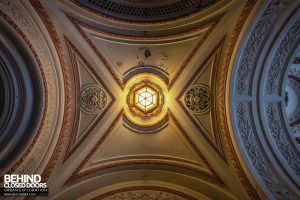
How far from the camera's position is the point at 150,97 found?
7094mm

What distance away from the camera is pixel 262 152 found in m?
6.09

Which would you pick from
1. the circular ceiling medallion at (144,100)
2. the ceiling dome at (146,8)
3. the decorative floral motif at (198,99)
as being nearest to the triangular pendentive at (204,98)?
the decorative floral motif at (198,99)

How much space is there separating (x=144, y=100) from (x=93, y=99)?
56.4 inches

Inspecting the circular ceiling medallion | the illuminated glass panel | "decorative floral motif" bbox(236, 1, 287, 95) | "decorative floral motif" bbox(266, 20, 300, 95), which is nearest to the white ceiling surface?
the circular ceiling medallion

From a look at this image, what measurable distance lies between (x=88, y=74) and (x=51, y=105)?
1.33m

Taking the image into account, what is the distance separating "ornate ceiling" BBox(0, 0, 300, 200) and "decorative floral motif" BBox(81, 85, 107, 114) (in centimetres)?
3

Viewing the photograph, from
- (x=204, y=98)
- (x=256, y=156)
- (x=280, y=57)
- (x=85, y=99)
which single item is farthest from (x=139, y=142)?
(x=280, y=57)

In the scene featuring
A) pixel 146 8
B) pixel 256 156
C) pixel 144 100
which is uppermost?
pixel 146 8

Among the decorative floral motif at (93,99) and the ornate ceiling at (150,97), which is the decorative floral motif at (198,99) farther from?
the decorative floral motif at (93,99)

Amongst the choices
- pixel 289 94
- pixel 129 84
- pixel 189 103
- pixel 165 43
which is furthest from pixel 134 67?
pixel 289 94

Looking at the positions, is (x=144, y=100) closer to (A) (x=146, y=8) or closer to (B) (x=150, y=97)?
(B) (x=150, y=97)

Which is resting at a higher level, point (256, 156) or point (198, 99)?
point (198, 99)

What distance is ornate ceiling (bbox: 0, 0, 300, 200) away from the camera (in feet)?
18.4

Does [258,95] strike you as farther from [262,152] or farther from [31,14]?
[31,14]
